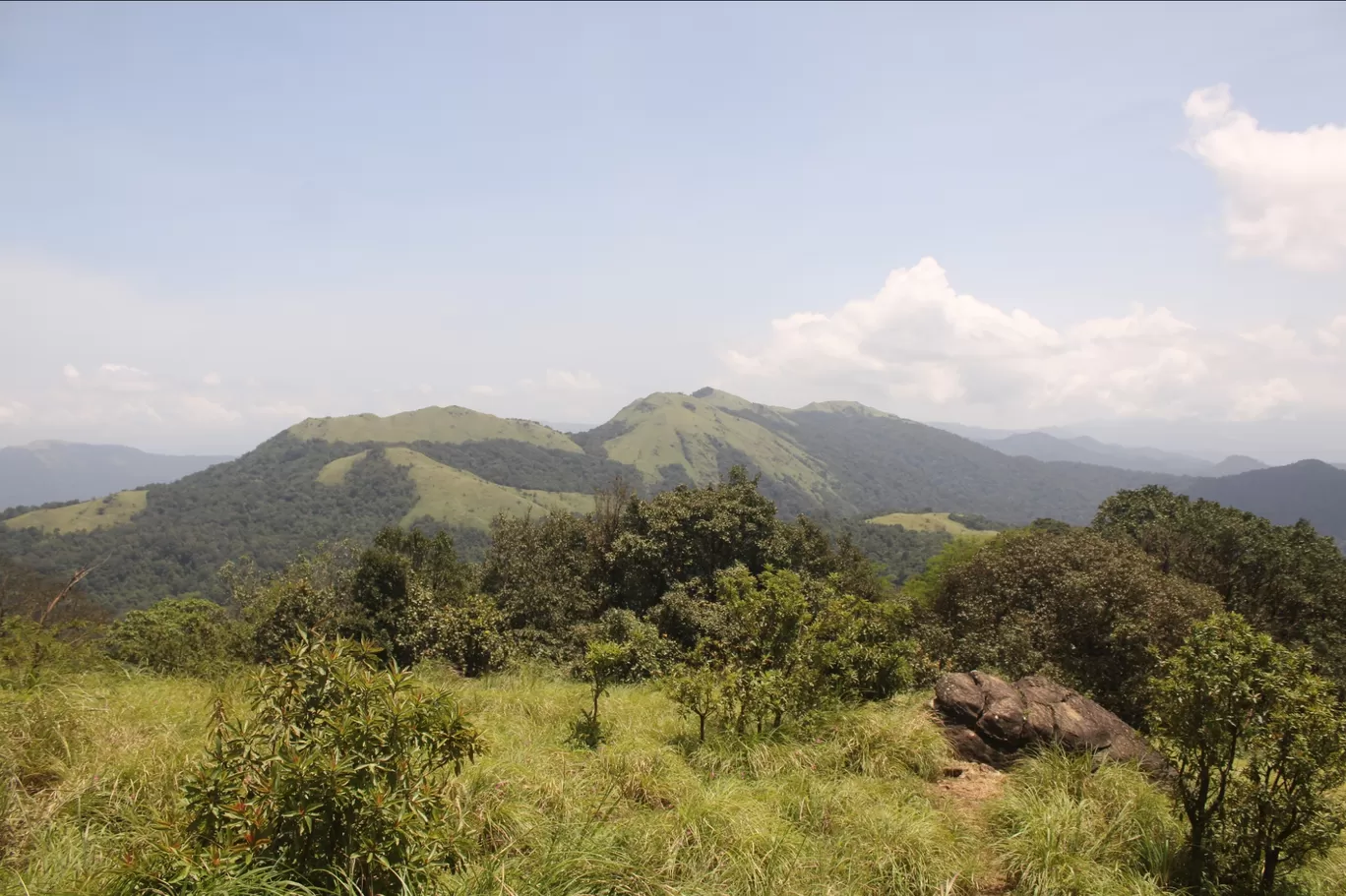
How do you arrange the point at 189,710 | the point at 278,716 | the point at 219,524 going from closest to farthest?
the point at 278,716, the point at 189,710, the point at 219,524

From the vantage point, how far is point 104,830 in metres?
5.12

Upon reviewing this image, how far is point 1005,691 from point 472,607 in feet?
50.4

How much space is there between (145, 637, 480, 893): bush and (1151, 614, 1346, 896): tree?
266 inches

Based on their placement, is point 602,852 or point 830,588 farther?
point 830,588

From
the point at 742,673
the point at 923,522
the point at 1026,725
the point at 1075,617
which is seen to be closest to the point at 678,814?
the point at 742,673

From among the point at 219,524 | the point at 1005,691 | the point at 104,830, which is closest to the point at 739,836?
the point at 104,830

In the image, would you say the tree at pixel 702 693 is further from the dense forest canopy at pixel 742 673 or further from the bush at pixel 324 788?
the bush at pixel 324 788

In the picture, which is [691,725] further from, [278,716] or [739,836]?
[278,716]

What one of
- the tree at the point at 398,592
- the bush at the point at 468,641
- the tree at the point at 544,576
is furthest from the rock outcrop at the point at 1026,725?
the tree at the point at 544,576

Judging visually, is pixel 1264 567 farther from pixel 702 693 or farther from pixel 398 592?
pixel 398 592

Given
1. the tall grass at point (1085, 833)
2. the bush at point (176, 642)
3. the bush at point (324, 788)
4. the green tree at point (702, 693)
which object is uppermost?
the bush at point (324, 788)

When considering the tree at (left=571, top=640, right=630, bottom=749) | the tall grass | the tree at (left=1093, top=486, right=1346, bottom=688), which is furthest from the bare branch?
the tree at (left=1093, top=486, right=1346, bottom=688)

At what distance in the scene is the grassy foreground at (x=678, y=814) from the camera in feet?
16.5

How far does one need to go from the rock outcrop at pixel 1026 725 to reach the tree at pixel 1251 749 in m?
2.73
